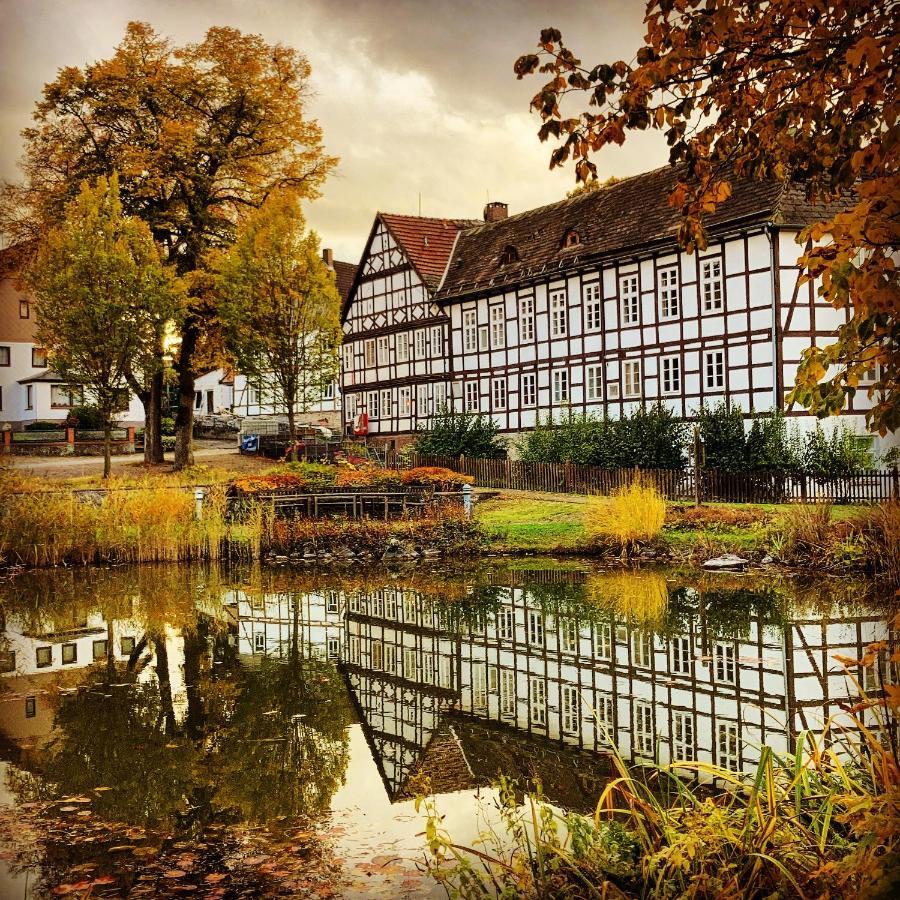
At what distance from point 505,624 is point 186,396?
85.7 ft

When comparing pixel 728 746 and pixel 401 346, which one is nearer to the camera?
pixel 728 746


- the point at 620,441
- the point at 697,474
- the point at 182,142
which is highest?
the point at 182,142

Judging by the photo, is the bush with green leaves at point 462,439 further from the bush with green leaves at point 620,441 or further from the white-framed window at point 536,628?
the white-framed window at point 536,628

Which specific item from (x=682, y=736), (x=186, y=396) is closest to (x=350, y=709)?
(x=682, y=736)

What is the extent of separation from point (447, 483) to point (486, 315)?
16.5 metres

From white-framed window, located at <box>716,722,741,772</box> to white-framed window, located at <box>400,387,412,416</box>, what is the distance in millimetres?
38063

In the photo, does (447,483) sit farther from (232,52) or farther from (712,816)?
(712,816)

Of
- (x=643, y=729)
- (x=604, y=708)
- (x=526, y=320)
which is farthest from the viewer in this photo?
(x=526, y=320)

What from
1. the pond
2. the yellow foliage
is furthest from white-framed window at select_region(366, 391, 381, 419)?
the pond

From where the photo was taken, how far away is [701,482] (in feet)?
90.1

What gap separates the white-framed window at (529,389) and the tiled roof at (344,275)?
21264 mm

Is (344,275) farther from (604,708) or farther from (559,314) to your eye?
(604,708)

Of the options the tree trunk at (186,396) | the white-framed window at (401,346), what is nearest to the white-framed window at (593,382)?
the white-framed window at (401,346)

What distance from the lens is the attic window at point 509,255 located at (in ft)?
136
